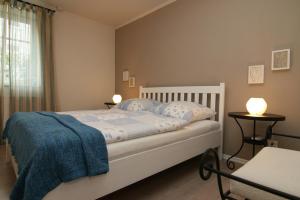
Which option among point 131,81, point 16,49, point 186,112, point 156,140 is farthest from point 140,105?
point 16,49

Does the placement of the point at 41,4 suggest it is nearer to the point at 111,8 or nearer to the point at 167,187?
the point at 111,8

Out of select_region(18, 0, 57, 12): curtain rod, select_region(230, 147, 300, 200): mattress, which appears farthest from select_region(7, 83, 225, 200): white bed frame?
select_region(18, 0, 57, 12): curtain rod

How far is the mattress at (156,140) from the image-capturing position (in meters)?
1.32

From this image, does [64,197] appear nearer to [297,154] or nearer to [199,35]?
[297,154]

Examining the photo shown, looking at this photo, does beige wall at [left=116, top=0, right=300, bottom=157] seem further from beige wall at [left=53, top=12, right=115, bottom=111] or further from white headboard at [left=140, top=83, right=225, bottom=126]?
beige wall at [left=53, top=12, right=115, bottom=111]

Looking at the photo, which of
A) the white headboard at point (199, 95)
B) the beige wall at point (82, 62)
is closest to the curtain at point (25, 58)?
the beige wall at point (82, 62)

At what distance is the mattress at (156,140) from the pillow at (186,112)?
0.09 metres

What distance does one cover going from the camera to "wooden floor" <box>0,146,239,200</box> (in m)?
1.57

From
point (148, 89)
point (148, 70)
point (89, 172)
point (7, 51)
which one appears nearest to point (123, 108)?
point (148, 89)

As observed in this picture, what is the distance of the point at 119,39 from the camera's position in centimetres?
424

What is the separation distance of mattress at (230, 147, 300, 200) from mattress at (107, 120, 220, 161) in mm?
695

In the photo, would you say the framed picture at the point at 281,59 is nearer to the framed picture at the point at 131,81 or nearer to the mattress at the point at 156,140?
the mattress at the point at 156,140

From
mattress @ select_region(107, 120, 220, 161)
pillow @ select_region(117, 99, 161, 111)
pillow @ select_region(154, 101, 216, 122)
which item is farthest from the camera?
pillow @ select_region(117, 99, 161, 111)

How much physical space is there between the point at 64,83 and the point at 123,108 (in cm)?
151
